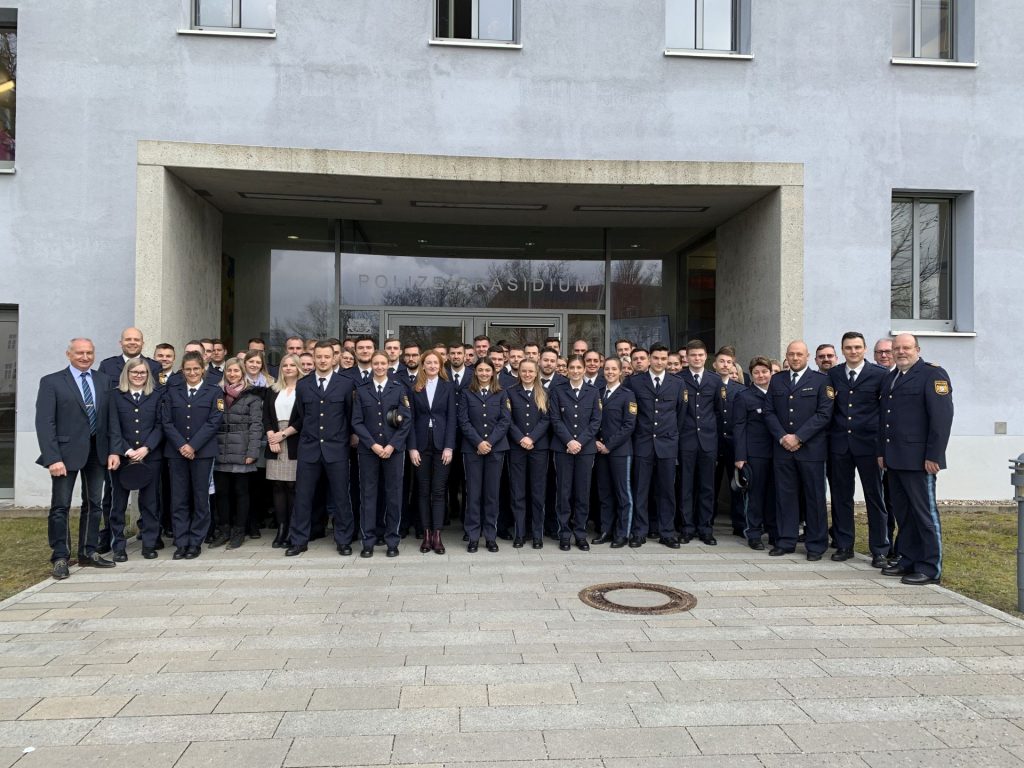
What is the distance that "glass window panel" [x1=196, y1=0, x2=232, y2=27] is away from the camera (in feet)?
32.0

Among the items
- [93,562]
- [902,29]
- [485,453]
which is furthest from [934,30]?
[93,562]

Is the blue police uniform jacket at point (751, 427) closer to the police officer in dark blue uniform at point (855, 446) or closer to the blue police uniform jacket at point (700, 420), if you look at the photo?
the blue police uniform jacket at point (700, 420)

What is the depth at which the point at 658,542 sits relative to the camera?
25.5 ft

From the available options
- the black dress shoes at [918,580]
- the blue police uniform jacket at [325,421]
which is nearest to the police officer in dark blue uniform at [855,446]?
the black dress shoes at [918,580]

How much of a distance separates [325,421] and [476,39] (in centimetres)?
612

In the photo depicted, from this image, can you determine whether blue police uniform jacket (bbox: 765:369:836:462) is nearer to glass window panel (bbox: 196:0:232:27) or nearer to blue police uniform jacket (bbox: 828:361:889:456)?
blue police uniform jacket (bbox: 828:361:889:456)

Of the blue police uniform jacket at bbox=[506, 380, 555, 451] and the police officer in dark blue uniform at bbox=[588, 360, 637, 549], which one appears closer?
the blue police uniform jacket at bbox=[506, 380, 555, 451]

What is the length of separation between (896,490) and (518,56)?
7178 millimetres

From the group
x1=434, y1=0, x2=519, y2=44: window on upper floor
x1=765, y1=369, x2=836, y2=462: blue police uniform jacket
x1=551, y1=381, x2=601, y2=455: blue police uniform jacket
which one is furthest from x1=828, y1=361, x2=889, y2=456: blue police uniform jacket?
x1=434, y1=0, x2=519, y2=44: window on upper floor

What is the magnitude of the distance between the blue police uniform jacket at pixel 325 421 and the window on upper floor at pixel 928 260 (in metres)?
8.11

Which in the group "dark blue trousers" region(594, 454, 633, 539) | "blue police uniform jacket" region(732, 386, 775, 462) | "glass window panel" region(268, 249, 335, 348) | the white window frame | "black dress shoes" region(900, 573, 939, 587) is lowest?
"black dress shoes" region(900, 573, 939, 587)

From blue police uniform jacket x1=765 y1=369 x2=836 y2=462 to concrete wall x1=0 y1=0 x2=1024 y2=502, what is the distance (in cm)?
318

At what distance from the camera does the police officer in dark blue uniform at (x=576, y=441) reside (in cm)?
741

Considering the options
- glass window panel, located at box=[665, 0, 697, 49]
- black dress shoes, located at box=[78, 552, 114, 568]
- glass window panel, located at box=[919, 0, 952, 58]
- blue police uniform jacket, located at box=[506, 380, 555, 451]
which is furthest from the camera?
glass window panel, located at box=[919, 0, 952, 58]
